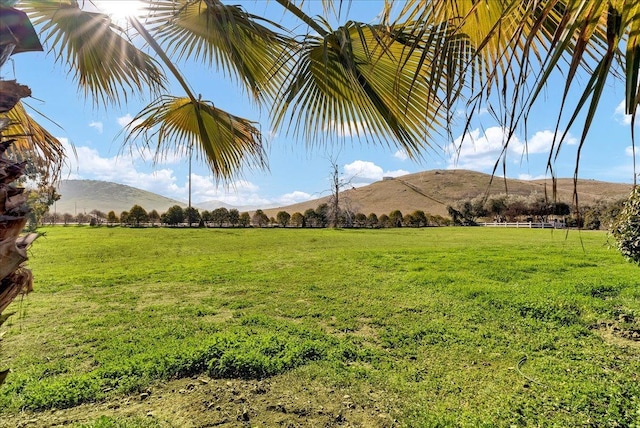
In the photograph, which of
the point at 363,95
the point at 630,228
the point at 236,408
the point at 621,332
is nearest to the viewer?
the point at 363,95

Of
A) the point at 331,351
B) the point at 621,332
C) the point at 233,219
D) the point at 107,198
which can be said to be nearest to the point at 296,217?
the point at 233,219

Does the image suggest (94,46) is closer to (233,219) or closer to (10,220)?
(10,220)

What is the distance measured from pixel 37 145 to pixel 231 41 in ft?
4.04

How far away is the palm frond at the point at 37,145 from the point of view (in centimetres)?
197

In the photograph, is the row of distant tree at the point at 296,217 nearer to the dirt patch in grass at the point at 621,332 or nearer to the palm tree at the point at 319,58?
the dirt patch in grass at the point at 621,332

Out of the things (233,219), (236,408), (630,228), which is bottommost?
(236,408)

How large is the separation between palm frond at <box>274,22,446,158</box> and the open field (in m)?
1.20

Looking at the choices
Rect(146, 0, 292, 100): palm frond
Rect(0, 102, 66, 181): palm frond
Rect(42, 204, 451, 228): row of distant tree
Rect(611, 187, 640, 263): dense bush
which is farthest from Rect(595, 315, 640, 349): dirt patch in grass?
Rect(42, 204, 451, 228): row of distant tree

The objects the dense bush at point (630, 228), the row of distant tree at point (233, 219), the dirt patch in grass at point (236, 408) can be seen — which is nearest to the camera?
the dirt patch in grass at point (236, 408)

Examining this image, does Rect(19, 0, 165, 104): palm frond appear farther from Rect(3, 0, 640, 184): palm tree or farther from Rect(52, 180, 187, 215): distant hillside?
Rect(52, 180, 187, 215): distant hillside

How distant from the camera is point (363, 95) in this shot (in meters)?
2.15

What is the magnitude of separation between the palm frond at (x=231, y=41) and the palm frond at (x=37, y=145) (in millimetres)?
875

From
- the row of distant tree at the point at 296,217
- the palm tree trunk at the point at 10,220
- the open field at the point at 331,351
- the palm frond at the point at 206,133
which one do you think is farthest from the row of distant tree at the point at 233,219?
the palm tree trunk at the point at 10,220

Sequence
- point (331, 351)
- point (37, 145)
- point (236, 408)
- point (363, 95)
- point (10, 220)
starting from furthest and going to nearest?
point (331, 351) → point (236, 408) → point (363, 95) → point (37, 145) → point (10, 220)
